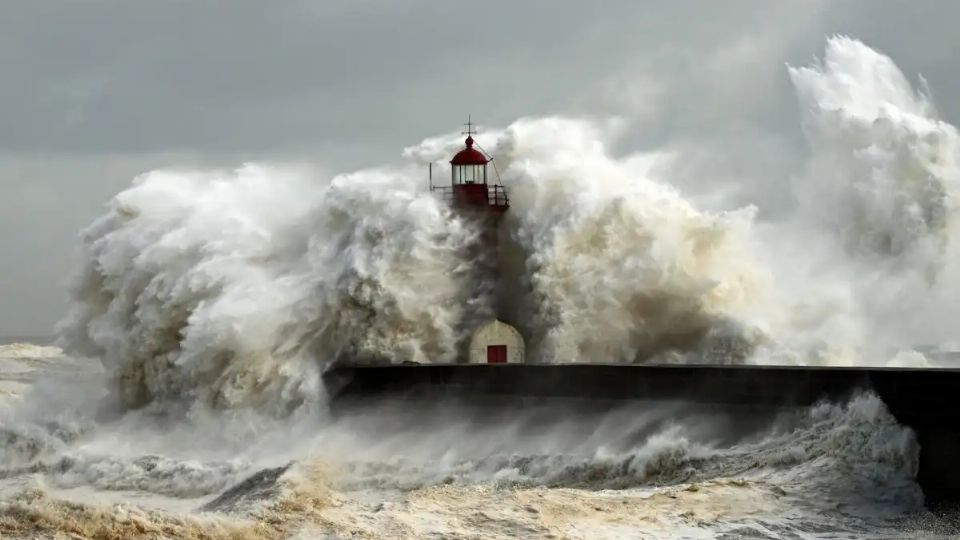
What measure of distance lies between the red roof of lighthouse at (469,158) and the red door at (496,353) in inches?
97.7

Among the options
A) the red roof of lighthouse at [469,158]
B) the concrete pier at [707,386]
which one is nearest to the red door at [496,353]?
the concrete pier at [707,386]

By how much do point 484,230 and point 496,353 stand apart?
1.55m

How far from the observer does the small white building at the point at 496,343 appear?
15008mm

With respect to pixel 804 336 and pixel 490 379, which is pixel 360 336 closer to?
pixel 490 379

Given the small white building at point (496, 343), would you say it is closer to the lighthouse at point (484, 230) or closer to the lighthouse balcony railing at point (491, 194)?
the lighthouse at point (484, 230)

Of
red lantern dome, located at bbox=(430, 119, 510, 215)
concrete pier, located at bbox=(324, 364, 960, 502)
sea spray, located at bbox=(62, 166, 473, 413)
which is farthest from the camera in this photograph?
red lantern dome, located at bbox=(430, 119, 510, 215)

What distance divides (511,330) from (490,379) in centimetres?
279

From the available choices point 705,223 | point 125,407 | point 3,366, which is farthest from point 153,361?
point 3,366

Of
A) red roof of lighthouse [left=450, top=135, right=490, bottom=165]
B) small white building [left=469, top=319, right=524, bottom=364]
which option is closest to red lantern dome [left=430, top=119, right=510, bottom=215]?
red roof of lighthouse [left=450, top=135, right=490, bottom=165]

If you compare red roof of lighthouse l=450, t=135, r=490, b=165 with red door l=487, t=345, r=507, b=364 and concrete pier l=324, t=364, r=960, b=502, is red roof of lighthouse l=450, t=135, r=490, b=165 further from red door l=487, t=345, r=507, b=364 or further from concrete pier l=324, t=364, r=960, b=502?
concrete pier l=324, t=364, r=960, b=502

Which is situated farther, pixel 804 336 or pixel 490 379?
pixel 804 336

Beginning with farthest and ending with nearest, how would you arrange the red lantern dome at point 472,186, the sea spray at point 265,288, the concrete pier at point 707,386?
1. the red lantern dome at point 472,186
2. the sea spray at point 265,288
3. the concrete pier at point 707,386

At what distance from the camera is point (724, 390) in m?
10.4

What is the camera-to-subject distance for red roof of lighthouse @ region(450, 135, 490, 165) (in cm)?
1603
